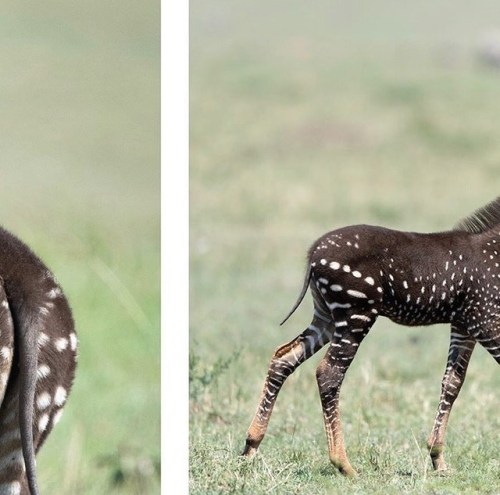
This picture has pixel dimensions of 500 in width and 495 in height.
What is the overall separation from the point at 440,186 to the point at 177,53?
12.9 m

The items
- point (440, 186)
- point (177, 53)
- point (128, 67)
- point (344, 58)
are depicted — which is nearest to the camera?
point (177, 53)

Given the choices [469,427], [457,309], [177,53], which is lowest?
[469,427]

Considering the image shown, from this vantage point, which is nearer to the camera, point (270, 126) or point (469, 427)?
point (469, 427)

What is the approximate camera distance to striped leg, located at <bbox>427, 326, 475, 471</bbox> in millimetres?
6215

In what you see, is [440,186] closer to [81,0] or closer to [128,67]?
[128,67]

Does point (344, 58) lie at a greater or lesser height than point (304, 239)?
greater

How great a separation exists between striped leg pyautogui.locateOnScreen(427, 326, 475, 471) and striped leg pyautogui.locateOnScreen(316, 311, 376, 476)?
19.4 inches

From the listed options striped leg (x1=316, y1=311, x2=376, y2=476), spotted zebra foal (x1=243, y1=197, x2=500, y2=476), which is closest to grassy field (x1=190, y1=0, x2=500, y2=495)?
striped leg (x1=316, y1=311, x2=376, y2=476)

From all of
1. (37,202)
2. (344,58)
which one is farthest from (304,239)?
(344,58)

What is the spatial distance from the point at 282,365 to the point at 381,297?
574 mm

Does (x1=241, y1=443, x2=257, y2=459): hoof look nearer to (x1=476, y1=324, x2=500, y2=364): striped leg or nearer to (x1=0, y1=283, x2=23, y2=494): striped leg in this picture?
(x1=476, y1=324, x2=500, y2=364): striped leg

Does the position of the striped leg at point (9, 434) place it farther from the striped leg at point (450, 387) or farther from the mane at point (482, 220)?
the mane at point (482, 220)

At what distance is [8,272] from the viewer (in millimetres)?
5039

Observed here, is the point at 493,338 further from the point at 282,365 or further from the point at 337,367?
the point at 282,365
